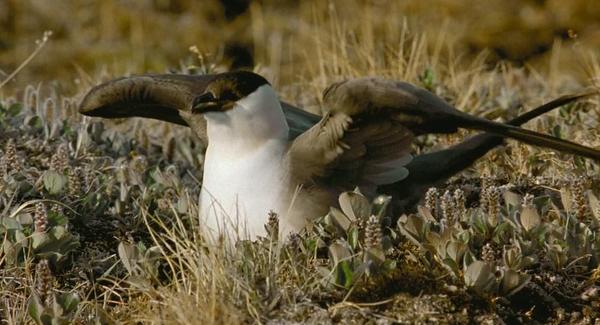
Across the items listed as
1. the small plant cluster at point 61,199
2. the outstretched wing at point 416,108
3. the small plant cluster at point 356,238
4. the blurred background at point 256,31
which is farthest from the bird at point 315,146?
the blurred background at point 256,31

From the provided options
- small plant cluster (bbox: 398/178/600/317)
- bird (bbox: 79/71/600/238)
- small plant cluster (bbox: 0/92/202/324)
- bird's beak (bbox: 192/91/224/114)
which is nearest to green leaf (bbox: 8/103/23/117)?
small plant cluster (bbox: 0/92/202/324)

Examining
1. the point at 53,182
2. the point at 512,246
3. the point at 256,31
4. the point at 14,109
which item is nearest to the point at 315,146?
the point at 512,246

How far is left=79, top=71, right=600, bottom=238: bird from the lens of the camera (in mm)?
4230

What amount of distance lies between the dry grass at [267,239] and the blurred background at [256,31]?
1.4 inches

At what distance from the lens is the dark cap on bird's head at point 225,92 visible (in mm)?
4680

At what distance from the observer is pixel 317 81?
7.07 meters

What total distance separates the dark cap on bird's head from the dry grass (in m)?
0.42

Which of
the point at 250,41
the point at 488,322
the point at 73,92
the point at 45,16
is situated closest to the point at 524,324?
the point at 488,322

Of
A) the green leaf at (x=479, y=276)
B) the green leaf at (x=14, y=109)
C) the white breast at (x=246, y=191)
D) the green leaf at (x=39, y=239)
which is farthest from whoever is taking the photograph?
the green leaf at (x=14, y=109)

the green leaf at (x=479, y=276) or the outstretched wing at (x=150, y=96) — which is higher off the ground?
the outstretched wing at (x=150, y=96)

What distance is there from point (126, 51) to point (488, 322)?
778 centimetres

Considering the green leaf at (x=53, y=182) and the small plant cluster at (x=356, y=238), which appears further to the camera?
the green leaf at (x=53, y=182)

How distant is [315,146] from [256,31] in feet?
21.9

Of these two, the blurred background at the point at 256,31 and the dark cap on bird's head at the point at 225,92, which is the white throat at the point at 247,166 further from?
the blurred background at the point at 256,31
